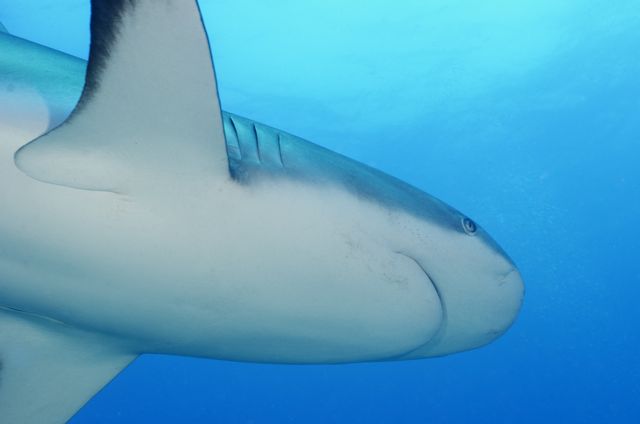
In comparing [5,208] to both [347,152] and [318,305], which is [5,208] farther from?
[347,152]

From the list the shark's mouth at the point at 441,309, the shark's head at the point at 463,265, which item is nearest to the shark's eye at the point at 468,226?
the shark's head at the point at 463,265

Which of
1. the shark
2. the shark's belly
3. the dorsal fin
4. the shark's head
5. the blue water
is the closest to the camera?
the dorsal fin

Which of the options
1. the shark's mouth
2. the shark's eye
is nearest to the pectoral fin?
the shark's mouth

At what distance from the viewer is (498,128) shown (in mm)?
21859

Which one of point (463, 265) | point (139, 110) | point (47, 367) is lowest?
point (47, 367)

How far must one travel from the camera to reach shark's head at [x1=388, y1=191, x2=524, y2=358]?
202 cm

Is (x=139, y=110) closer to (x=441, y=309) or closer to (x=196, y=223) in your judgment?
(x=196, y=223)

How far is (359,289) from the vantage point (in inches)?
80.4

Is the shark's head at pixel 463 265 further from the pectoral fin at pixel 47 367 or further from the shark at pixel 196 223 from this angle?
the pectoral fin at pixel 47 367

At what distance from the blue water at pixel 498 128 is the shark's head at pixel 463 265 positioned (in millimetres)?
12708

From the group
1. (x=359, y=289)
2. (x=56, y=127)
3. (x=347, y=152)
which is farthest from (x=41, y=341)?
(x=347, y=152)

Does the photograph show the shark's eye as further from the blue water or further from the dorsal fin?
the blue water

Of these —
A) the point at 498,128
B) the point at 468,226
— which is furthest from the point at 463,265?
the point at 498,128

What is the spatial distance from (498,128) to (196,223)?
71.0 ft
